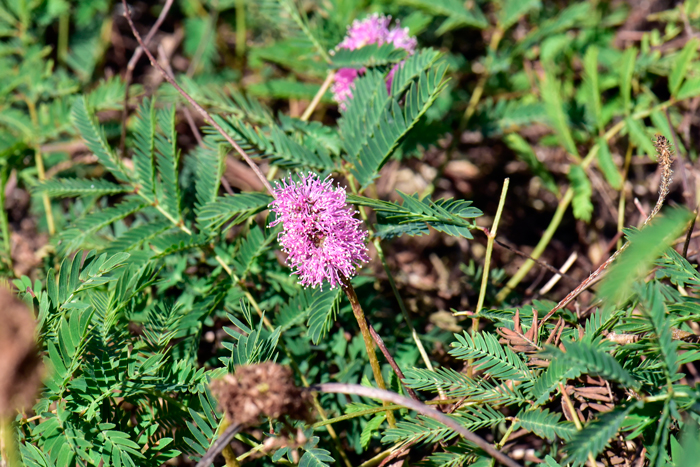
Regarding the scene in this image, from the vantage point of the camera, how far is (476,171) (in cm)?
367

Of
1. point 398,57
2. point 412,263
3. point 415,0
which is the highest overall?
point 415,0

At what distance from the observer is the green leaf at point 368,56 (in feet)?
6.82

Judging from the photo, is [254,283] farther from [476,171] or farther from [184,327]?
[476,171]

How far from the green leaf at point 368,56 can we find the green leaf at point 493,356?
3.90 feet

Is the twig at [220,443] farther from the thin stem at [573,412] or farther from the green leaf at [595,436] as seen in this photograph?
the thin stem at [573,412]

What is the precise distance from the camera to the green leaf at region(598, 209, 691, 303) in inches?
42.6

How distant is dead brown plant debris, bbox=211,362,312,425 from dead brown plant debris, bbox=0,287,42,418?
1.41 ft

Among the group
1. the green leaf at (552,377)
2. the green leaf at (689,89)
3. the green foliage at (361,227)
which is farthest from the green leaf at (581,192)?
the green leaf at (552,377)

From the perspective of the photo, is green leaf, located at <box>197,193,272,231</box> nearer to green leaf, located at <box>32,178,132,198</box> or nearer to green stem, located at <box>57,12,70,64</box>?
green leaf, located at <box>32,178,132,198</box>

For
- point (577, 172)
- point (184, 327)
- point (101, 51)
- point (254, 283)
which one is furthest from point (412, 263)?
point (101, 51)

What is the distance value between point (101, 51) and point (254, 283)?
2664 mm

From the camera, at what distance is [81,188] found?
223 centimetres

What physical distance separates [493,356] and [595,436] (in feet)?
1.44

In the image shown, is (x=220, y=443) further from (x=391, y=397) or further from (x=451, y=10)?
(x=451, y=10)
